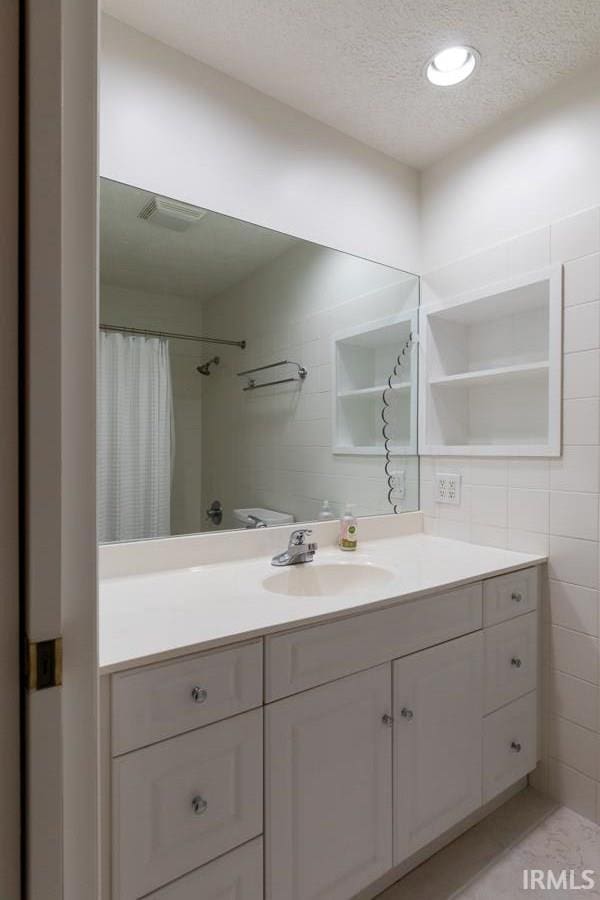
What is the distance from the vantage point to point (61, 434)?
0.57 metres

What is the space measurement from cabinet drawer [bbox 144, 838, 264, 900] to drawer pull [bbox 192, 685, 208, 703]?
1.06 ft

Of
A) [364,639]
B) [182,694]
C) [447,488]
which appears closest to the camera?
[182,694]

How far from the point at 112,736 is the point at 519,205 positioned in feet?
6.48

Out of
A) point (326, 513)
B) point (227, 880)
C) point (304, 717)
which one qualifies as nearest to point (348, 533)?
point (326, 513)

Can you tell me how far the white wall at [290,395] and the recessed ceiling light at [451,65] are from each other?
0.62 meters

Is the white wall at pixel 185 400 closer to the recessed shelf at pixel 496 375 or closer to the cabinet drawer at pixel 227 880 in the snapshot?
the cabinet drawer at pixel 227 880

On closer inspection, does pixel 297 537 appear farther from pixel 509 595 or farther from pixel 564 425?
pixel 564 425

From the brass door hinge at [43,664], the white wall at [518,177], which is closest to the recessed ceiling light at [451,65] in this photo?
the white wall at [518,177]

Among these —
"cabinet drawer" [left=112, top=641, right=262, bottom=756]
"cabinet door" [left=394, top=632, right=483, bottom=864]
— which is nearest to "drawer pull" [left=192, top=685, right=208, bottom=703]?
"cabinet drawer" [left=112, top=641, right=262, bottom=756]

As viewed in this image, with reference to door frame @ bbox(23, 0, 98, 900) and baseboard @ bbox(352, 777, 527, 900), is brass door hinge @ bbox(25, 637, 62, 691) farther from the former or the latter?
baseboard @ bbox(352, 777, 527, 900)

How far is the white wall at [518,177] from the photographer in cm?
155

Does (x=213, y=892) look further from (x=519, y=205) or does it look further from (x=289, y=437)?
(x=519, y=205)

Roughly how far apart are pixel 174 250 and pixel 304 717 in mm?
1336

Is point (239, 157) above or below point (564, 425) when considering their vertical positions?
above
